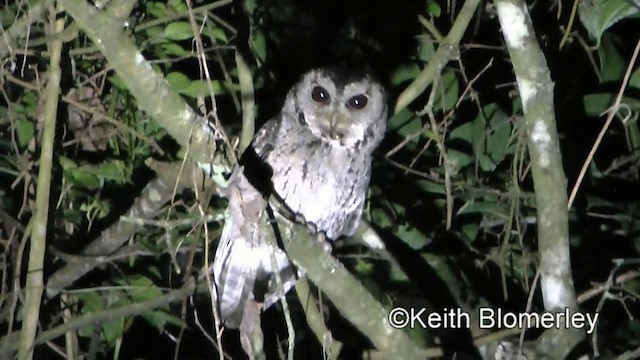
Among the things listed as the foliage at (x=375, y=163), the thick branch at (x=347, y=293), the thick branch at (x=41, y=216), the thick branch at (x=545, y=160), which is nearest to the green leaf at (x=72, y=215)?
the foliage at (x=375, y=163)

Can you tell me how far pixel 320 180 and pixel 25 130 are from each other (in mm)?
835

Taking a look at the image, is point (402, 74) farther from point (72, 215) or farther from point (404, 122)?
point (72, 215)

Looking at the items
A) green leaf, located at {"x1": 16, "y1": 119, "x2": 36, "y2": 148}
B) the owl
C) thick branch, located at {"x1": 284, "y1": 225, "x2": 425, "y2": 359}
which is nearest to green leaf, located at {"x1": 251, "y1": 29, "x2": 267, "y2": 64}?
the owl

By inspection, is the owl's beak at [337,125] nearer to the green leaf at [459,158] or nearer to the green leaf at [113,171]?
the green leaf at [459,158]

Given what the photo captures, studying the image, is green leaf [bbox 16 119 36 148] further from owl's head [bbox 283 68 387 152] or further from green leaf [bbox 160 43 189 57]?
owl's head [bbox 283 68 387 152]

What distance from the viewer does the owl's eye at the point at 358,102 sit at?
8.79ft

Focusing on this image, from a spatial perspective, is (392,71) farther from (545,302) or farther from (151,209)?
(545,302)

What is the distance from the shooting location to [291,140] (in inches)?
105

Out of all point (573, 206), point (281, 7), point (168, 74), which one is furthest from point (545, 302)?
point (281, 7)

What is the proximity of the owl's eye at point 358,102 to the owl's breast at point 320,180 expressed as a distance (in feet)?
0.44

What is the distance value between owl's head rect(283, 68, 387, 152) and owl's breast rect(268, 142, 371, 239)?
5cm

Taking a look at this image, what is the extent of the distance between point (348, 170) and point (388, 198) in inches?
10.0

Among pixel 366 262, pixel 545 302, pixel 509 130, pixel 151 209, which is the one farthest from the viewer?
pixel 366 262

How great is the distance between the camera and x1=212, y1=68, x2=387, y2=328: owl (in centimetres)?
265
